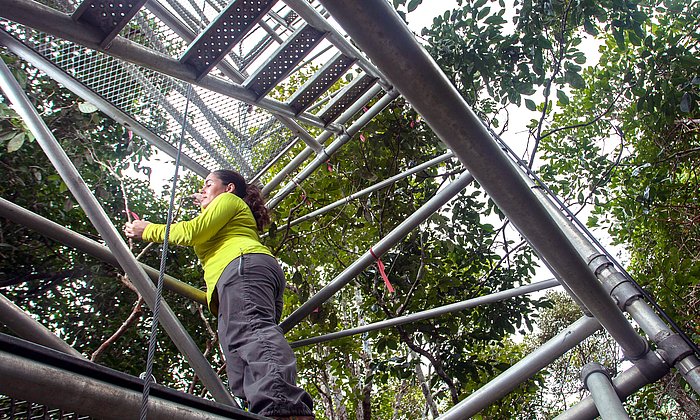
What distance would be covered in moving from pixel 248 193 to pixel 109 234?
109cm

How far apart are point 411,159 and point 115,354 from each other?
2.89 meters

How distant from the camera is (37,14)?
1.47 metres

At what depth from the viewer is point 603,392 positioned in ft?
5.55

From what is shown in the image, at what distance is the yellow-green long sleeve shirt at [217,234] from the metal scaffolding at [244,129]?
0.48ft

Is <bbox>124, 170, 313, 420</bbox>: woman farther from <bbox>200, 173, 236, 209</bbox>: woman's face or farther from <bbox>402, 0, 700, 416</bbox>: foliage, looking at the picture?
<bbox>402, 0, 700, 416</bbox>: foliage

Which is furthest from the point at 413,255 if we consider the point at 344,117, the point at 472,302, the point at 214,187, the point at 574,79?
the point at 214,187

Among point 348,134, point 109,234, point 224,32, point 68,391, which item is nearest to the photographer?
point 68,391

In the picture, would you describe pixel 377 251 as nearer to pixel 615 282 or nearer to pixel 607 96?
pixel 615 282

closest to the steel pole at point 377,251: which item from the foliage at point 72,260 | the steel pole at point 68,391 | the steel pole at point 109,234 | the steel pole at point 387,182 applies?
the steel pole at point 387,182

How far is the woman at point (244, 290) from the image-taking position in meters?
1.88

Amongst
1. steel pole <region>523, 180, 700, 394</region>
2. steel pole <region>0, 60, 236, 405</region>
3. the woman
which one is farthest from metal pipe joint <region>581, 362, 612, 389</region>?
steel pole <region>0, 60, 236, 405</region>

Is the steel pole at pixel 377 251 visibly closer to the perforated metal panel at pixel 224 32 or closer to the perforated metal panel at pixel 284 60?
the perforated metal panel at pixel 284 60

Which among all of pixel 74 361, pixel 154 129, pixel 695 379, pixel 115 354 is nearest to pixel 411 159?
pixel 154 129

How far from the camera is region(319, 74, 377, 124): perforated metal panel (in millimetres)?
2980
